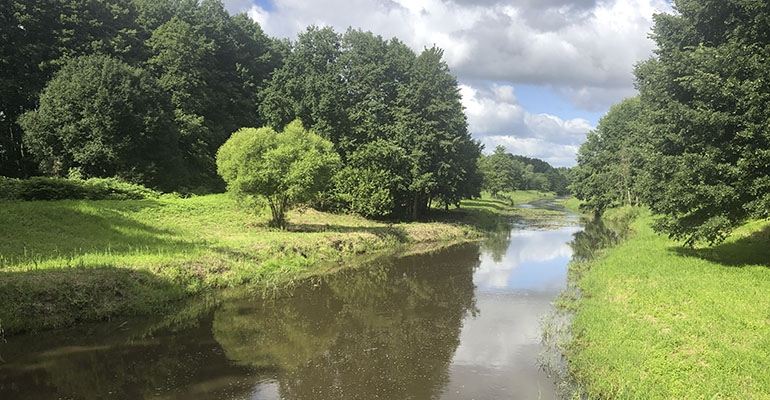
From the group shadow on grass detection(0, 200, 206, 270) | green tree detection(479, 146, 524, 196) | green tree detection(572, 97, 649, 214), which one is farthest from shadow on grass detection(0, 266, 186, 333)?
green tree detection(479, 146, 524, 196)

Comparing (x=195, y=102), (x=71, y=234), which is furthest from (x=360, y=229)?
(x=195, y=102)

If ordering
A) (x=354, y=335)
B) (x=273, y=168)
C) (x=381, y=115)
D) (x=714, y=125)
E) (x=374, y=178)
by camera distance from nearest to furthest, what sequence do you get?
(x=354, y=335), (x=714, y=125), (x=273, y=168), (x=374, y=178), (x=381, y=115)

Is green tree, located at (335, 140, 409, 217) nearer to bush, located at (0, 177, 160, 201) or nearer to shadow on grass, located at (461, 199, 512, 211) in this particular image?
bush, located at (0, 177, 160, 201)

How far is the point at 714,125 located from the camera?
727 inches

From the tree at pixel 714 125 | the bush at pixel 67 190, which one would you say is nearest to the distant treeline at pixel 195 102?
the bush at pixel 67 190

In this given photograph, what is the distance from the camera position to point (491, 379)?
40.2 feet

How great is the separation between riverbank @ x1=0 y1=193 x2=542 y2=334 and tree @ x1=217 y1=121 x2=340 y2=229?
8.94 feet

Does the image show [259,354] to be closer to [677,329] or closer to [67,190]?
[677,329]

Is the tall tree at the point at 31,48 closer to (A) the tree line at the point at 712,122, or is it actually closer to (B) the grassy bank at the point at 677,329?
(B) the grassy bank at the point at 677,329

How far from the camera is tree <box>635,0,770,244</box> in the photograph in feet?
56.6

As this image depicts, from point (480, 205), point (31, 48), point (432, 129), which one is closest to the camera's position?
point (31, 48)

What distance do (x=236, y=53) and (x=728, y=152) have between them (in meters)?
58.5

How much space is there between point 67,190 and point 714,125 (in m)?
36.1

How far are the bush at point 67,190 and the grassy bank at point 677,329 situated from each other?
30683mm
